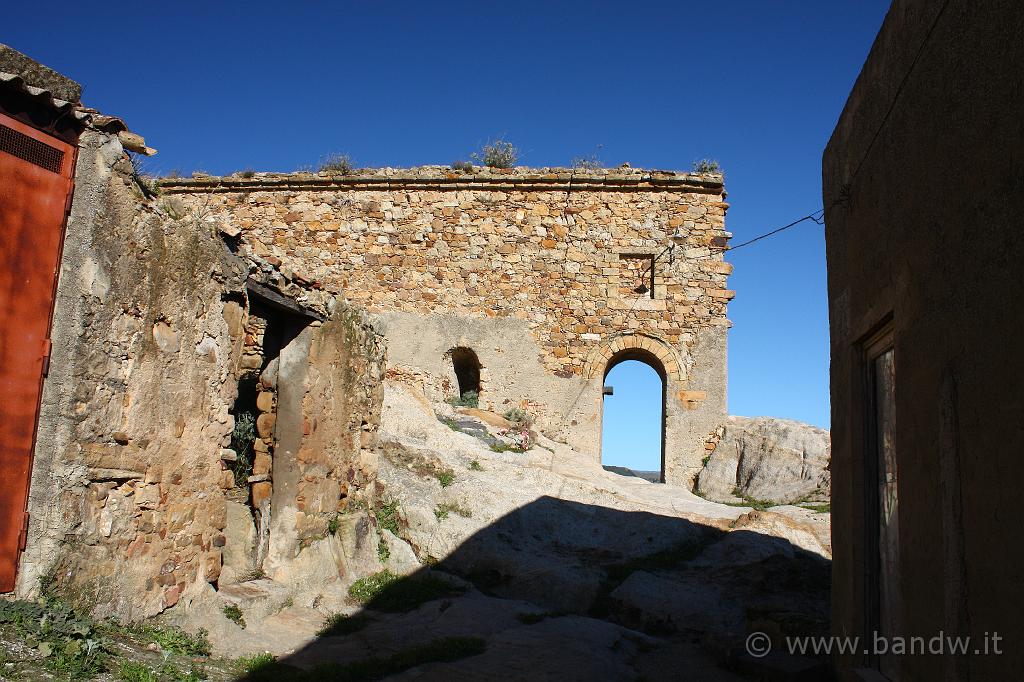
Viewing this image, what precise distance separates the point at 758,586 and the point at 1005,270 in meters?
5.96

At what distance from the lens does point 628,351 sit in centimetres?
1416

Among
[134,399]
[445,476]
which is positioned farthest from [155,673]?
[445,476]

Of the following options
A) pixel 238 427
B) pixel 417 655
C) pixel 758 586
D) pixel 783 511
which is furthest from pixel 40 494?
pixel 783 511

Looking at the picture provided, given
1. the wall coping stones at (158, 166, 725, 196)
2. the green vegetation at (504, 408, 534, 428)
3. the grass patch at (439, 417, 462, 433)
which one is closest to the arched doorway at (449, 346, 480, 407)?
the green vegetation at (504, 408, 534, 428)

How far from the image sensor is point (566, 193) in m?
14.6

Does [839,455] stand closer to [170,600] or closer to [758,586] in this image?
[758,586]

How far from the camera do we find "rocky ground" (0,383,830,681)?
219 inches

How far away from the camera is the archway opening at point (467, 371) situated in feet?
47.2

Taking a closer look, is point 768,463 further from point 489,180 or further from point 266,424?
point 266,424

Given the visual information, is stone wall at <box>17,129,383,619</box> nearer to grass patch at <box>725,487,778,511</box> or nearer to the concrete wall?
the concrete wall

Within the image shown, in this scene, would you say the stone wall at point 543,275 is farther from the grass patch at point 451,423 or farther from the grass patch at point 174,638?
the grass patch at point 174,638

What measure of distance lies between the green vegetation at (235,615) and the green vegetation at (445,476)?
4.02 metres

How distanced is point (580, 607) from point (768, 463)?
6.19 meters

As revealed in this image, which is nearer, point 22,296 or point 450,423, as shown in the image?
point 22,296
